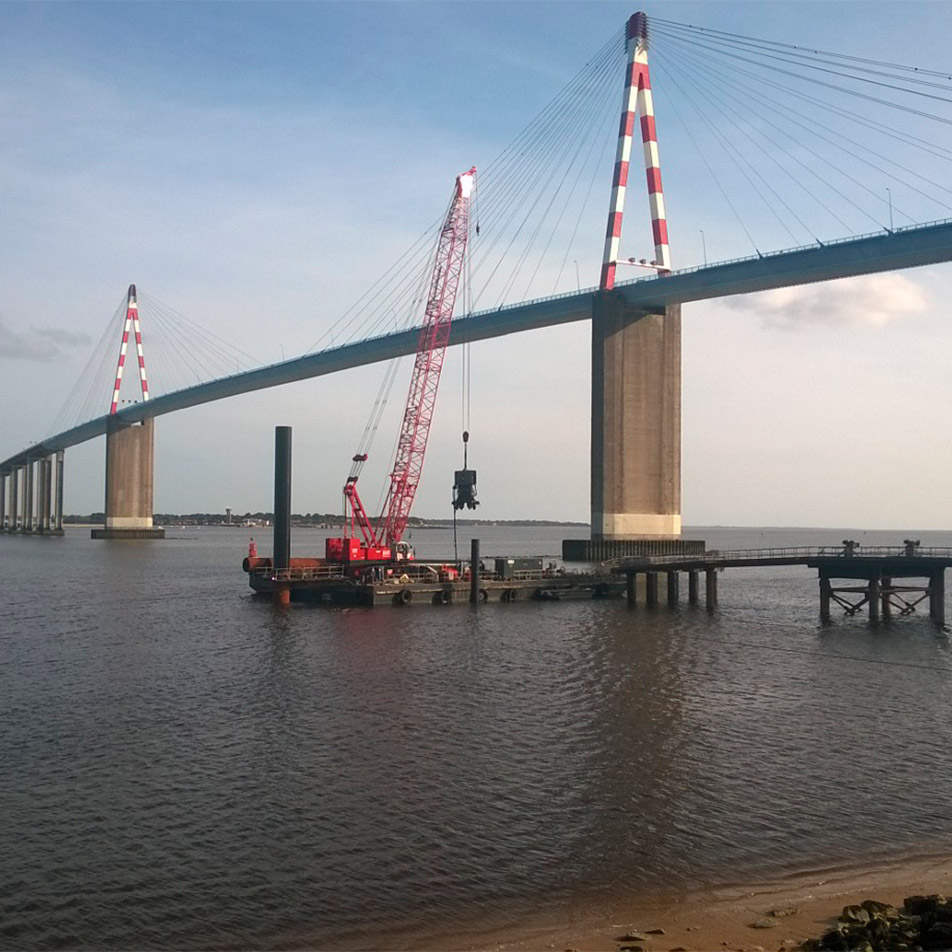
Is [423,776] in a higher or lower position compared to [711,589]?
lower

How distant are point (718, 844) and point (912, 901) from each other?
4684 millimetres

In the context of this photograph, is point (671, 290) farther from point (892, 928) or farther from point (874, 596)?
point (892, 928)

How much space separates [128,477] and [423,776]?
15091cm

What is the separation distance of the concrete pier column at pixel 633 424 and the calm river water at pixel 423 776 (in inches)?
1700

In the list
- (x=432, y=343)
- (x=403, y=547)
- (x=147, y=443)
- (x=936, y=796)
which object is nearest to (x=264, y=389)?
(x=147, y=443)

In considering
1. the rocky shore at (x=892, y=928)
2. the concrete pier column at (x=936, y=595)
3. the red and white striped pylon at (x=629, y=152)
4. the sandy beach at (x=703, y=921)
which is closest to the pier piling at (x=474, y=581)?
the concrete pier column at (x=936, y=595)

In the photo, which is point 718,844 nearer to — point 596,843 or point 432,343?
point 596,843

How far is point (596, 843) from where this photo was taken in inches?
712

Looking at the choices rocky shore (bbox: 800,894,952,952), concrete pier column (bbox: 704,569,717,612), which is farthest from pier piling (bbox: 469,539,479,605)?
rocky shore (bbox: 800,894,952,952)

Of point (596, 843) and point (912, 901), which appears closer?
point (912, 901)

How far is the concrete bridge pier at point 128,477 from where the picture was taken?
16175 cm

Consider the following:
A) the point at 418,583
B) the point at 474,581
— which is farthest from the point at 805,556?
the point at 418,583

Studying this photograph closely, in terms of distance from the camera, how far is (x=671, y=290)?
8575 cm

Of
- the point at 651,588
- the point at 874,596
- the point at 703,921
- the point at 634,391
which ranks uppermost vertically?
the point at 634,391
